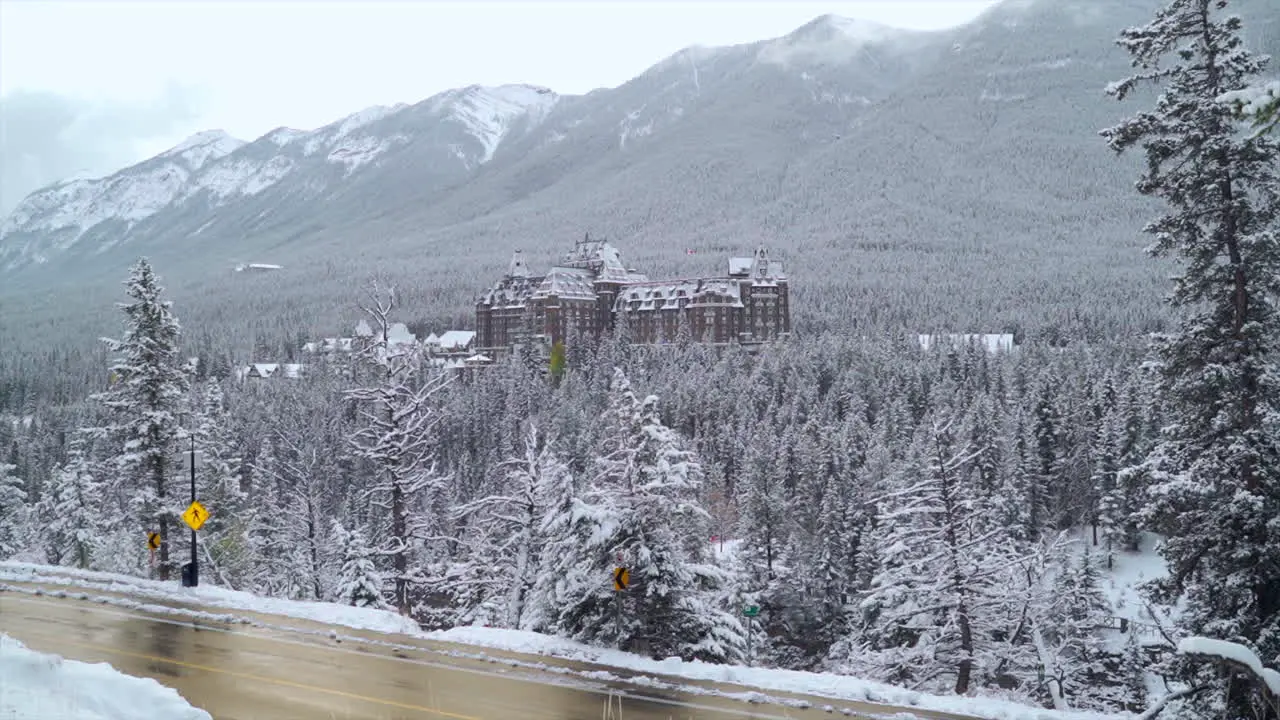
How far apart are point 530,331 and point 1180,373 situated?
161m

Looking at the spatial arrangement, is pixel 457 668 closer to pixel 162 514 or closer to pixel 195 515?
pixel 195 515

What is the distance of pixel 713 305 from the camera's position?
569 ft

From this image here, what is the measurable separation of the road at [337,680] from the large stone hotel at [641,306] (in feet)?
480

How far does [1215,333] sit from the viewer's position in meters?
17.5

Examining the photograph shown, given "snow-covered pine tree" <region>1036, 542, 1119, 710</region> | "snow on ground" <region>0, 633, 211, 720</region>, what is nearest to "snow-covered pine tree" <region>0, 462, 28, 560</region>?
"snow on ground" <region>0, 633, 211, 720</region>

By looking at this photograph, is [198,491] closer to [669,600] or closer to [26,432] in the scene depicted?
[669,600]

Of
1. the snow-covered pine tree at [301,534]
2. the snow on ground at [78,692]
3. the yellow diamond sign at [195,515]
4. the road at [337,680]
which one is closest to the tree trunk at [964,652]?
the road at [337,680]

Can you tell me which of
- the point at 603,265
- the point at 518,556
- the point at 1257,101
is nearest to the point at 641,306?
the point at 603,265

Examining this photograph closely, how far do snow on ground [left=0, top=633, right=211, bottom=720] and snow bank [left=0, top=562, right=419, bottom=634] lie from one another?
6.70m

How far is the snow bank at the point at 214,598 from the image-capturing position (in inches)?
802

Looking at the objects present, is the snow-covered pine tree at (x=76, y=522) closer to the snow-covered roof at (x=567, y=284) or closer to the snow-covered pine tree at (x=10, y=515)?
the snow-covered pine tree at (x=10, y=515)

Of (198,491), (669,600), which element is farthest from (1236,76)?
(198,491)

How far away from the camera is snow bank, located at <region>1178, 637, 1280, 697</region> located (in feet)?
29.3

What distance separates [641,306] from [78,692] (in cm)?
16718
